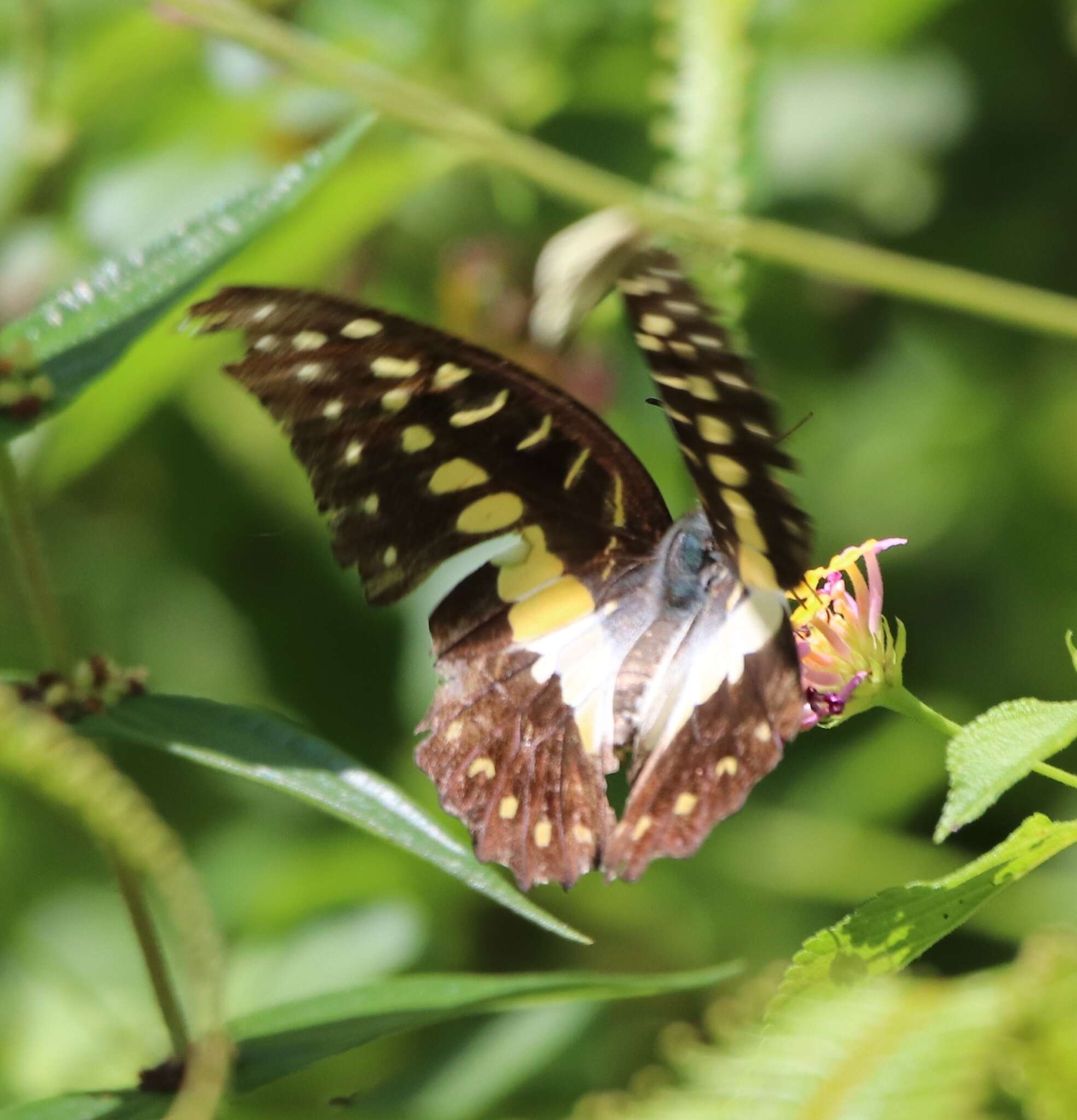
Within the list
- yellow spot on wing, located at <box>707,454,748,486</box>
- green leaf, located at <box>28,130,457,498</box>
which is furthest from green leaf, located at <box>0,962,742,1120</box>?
green leaf, located at <box>28,130,457,498</box>

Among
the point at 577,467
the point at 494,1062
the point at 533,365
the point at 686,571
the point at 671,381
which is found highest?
the point at 671,381

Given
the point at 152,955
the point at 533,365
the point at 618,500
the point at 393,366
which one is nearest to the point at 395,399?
the point at 393,366

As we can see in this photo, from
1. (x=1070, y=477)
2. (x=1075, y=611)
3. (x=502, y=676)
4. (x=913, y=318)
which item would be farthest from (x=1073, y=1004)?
(x=913, y=318)

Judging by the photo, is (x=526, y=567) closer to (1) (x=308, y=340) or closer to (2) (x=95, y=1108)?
(1) (x=308, y=340)

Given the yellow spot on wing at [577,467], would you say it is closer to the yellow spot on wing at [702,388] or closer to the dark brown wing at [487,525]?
the dark brown wing at [487,525]

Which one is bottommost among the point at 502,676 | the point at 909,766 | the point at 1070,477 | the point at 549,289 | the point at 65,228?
the point at 909,766

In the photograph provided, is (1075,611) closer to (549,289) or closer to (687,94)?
(687,94)
